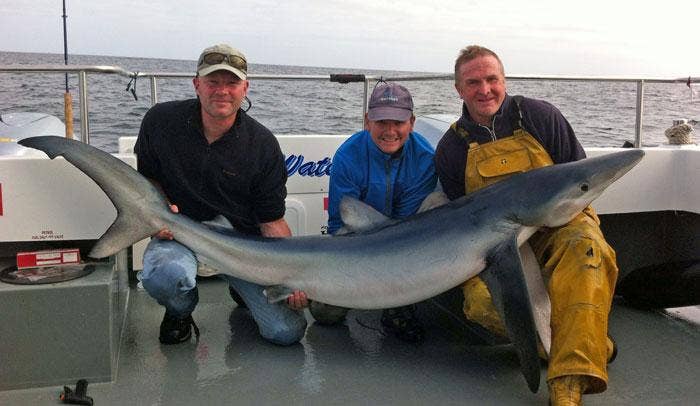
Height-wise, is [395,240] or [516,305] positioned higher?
[395,240]

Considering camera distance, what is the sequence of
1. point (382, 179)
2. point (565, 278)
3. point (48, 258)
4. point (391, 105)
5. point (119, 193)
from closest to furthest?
point (565, 278) → point (119, 193) → point (48, 258) → point (391, 105) → point (382, 179)

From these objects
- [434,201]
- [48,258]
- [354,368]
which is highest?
[434,201]

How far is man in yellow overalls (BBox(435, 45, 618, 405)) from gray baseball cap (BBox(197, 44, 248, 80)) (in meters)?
1.28

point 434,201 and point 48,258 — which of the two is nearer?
point 48,258

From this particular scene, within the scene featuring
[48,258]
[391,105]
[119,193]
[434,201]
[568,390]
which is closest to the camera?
[568,390]

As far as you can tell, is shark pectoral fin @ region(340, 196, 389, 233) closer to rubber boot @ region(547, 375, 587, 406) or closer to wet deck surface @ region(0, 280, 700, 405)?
wet deck surface @ region(0, 280, 700, 405)

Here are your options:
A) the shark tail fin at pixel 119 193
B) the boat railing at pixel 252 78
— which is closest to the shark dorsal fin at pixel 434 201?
the shark tail fin at pixel 119 193

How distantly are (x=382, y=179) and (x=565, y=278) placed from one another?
4.32ft

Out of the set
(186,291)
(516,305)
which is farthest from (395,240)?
(186,291)

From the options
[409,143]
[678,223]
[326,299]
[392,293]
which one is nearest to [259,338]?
[326,299]

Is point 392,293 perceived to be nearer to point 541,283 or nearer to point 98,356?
point 541,283

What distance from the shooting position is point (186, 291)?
11.9ft

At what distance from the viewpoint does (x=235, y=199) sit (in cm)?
391

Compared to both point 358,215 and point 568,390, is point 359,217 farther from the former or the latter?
point 568,390
